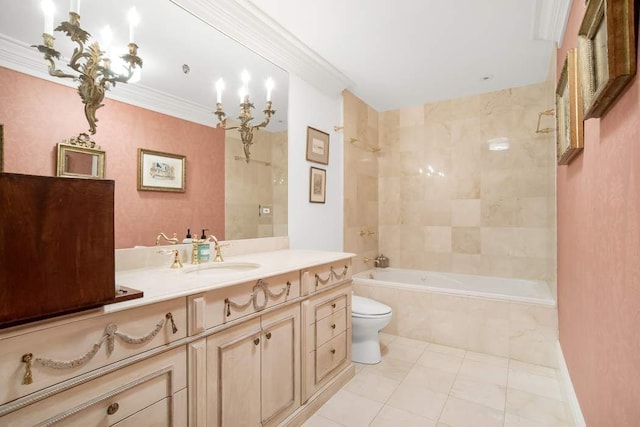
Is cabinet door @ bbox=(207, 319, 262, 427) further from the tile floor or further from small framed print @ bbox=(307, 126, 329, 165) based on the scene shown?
small framed print @ bbox=(307, 126, 329, 165)

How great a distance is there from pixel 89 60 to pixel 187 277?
3.37ft

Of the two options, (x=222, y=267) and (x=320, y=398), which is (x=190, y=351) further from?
(x=320, y=398)

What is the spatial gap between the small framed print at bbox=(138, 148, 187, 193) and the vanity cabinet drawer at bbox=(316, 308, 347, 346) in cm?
113

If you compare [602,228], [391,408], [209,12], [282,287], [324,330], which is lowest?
[391,408]

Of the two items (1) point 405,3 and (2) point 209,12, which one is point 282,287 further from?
(1) point 405,3

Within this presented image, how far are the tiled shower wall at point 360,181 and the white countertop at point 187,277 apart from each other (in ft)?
4.47

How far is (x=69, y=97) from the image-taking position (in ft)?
4.31

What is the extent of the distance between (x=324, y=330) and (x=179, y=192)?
3.85 feet

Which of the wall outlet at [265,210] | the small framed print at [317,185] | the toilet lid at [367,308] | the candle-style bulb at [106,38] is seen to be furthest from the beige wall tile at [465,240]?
the candle-style bulb at [106,38]

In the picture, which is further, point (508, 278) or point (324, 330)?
point (508, 278)

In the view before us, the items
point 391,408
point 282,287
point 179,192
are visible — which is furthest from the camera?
point 391,408

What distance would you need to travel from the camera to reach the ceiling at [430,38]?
1.97 meters

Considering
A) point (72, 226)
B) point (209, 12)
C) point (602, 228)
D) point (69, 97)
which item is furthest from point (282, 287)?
point (209, 12)

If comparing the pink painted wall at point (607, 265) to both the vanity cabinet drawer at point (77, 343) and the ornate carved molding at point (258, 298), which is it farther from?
the vanity cabinet drawer at point (77, 343)
